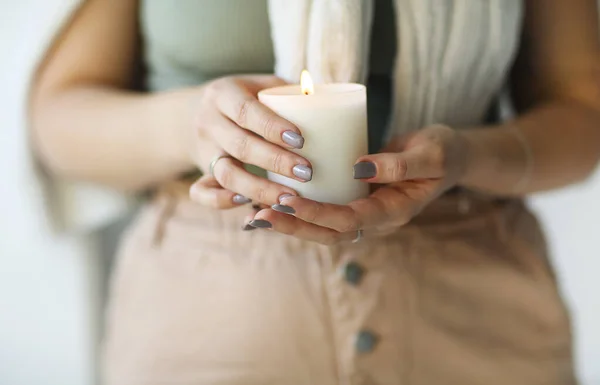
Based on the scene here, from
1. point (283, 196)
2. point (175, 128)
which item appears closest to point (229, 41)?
point (175, 128)

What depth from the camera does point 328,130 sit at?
10.6 inches

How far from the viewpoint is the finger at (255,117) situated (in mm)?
269

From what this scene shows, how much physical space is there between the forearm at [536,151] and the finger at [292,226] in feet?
0.40

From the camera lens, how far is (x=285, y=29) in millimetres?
358

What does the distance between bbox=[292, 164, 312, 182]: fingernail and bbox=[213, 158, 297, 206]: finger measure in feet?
0.04

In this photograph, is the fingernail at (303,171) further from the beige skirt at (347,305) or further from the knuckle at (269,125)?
the beige skirt at (347,305)

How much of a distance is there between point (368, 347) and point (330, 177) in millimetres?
154

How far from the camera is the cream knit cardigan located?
339 millimetres

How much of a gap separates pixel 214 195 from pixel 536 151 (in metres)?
0.24

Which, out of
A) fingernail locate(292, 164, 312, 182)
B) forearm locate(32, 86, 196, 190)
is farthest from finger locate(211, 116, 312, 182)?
Answer: forearm locate(32, 86, 196, 190)

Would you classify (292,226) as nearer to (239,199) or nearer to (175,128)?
(239,199)

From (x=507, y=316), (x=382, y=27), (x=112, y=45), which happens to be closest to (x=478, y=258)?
(x=507, y=316)

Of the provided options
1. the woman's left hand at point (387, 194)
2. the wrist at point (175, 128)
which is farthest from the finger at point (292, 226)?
the wrist at point (175, 128)

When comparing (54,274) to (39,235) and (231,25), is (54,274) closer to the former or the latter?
(39,235)
